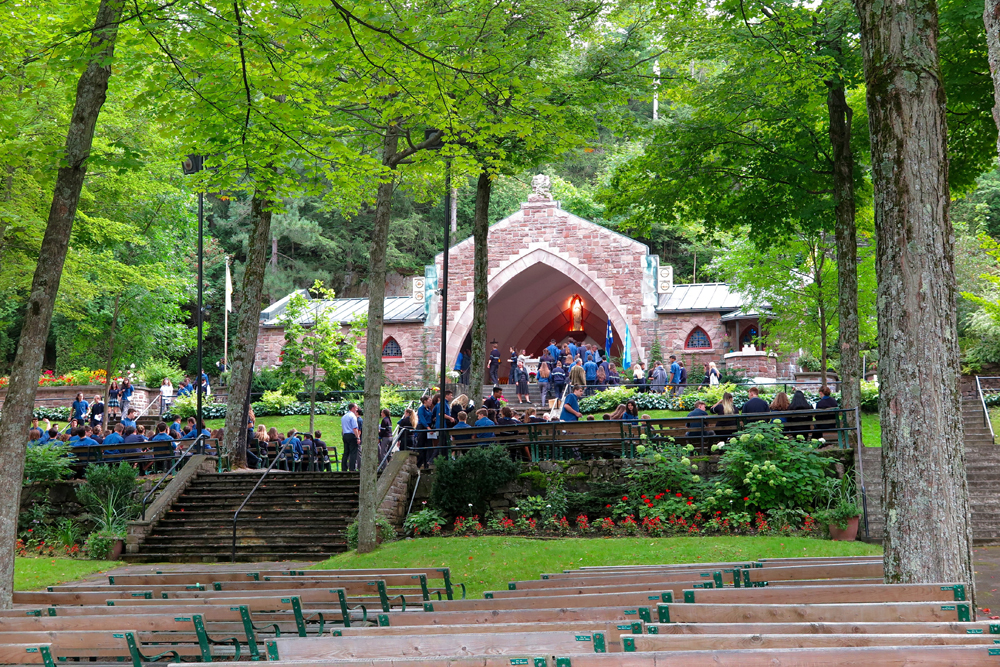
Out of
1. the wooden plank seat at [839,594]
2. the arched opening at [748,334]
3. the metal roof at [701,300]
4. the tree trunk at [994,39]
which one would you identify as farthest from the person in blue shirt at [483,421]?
the arched opening at [748,334]

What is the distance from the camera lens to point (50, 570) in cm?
1457

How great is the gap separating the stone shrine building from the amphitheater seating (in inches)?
917

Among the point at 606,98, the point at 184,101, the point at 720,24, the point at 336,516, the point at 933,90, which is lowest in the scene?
the point at 336,516

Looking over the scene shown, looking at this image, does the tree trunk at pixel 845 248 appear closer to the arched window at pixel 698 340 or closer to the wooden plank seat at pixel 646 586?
the wooden plank seat at pixel 646 586

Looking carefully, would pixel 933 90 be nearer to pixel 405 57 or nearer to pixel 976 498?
pixel 405 57

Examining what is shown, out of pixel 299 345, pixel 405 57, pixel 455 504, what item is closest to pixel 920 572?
pixel 405 57

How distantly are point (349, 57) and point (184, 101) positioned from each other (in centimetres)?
182

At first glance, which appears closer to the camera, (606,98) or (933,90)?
(933,90)

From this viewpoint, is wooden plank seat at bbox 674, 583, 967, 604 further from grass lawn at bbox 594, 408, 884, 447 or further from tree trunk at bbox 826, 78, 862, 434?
grass lawn at bbox 594, 408, 884, 447

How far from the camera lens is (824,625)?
4.04 metres

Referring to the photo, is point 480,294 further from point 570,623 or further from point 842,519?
point 570,623

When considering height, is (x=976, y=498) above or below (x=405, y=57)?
below

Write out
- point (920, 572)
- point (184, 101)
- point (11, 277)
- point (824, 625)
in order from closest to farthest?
point (824, 625) → point (920, 572) → point (184, 101) → point (11, 277)

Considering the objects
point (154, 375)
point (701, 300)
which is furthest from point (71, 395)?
point (701, 300)
